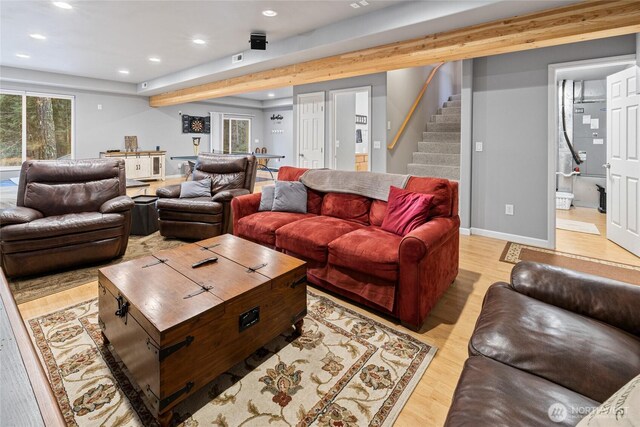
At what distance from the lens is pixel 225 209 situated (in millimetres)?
4023

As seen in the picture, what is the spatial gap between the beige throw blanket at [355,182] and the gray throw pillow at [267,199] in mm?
353

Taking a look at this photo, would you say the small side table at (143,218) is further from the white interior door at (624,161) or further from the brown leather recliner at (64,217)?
the white interior door at (624,161)

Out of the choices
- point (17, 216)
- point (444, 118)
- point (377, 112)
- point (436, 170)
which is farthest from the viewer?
point (444, 118)

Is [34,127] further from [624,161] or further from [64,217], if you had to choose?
[624,161]

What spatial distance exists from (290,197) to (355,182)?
2.31 feet

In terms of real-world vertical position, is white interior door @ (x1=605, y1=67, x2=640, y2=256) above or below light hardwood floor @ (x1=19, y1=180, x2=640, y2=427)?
above

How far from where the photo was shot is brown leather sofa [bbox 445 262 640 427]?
3.13 feet

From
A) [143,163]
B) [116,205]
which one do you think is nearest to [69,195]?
[116,205]

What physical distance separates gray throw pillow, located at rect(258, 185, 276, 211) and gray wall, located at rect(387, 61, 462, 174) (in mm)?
2544

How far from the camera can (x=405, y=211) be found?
266 centimetres

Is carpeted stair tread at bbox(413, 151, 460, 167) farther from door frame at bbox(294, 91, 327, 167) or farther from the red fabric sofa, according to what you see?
the red fabric sofa

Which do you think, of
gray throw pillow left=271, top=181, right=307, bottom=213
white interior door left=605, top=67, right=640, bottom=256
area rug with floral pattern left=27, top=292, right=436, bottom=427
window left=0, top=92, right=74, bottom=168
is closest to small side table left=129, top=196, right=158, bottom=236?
gray throw pillow left=271, top=181, right=307, bottom=213

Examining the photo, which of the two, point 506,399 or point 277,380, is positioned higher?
point 506,399

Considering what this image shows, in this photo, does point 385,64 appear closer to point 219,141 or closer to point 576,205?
point 576,205
